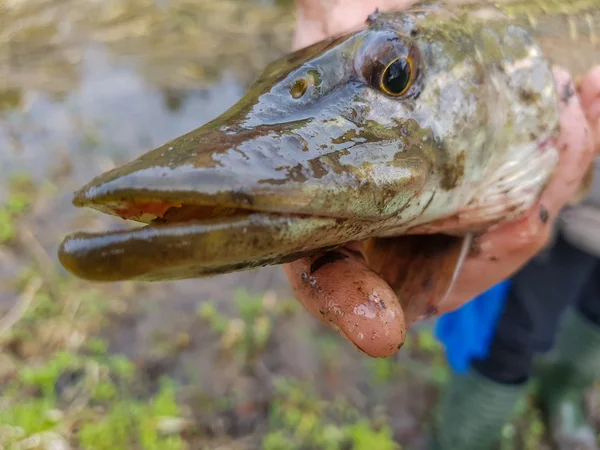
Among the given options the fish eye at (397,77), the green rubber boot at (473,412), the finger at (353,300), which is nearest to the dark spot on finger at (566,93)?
the fish eye at (397,77)

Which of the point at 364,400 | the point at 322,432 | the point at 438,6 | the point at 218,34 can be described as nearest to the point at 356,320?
the point at 438,6

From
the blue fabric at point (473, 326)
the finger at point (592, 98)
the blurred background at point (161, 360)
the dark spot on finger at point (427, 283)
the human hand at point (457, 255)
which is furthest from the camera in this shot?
the blurred background at point (161, 360)

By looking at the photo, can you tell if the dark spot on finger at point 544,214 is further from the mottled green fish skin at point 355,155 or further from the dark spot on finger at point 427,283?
the dark spot on finger at point 427,283

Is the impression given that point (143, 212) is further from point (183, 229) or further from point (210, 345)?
point (210, 345)

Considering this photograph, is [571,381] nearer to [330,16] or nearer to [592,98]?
[592,98]

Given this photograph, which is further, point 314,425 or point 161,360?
point 161,360

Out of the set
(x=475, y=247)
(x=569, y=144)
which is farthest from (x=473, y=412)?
(x=569, y=144)
